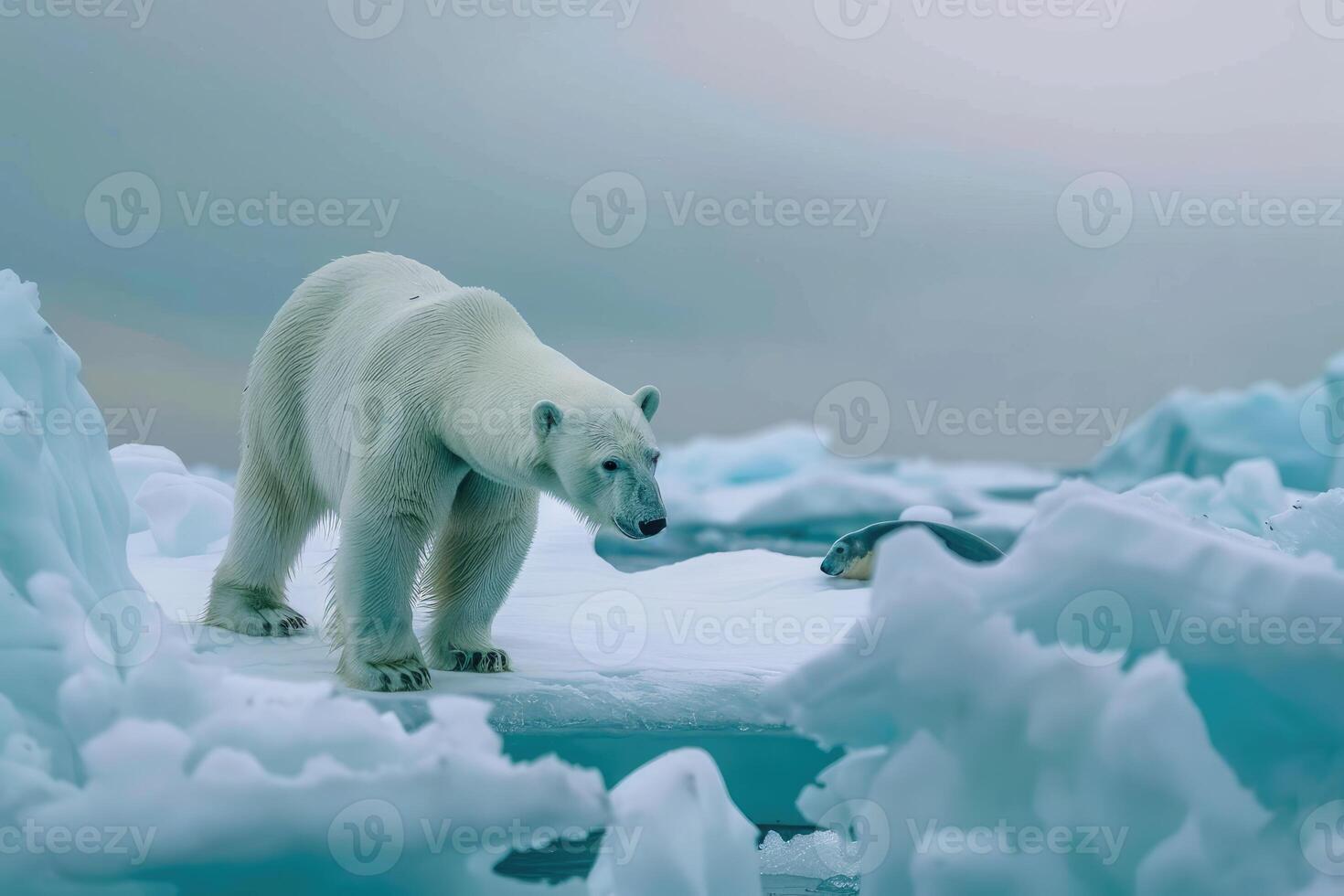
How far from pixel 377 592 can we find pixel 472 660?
1.56 ft

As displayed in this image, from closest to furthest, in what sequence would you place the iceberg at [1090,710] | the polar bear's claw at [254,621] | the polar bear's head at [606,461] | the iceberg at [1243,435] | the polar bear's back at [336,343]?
the iceberg at [1090,710] → the polar bear's head at [606,461] → the polar bear's back at [336,343] → the polar bear's claw at [254,621] → the iceberg at [1243,435]

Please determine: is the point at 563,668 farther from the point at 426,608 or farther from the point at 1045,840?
the point at 1045,840

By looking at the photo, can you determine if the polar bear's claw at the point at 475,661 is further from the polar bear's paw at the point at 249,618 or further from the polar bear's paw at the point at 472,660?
the polar bear's paw at the point at 249,618

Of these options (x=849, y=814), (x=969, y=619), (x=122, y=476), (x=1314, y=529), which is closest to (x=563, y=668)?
(x=849, y=814)

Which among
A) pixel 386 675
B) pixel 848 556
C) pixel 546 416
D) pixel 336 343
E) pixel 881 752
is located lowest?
pixel 881 752

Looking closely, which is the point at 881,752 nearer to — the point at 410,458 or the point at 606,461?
the point at 606,461

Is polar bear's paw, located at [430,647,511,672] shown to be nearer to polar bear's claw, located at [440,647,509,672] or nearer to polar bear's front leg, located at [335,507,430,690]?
polar bear's claw, located at [440,647,509,672]

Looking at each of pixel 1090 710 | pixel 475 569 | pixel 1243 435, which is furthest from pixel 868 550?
pixel 1243 435

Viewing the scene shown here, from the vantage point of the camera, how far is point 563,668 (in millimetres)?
3762

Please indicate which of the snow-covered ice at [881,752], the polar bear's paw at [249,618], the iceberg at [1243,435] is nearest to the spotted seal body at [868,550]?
the polar bear's paw at [249,618]

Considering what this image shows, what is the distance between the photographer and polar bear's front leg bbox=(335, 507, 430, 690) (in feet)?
11.2

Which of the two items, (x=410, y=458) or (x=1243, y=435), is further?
(x=1243, y=435)

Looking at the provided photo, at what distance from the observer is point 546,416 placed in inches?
125

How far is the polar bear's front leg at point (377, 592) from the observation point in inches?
A: 135
